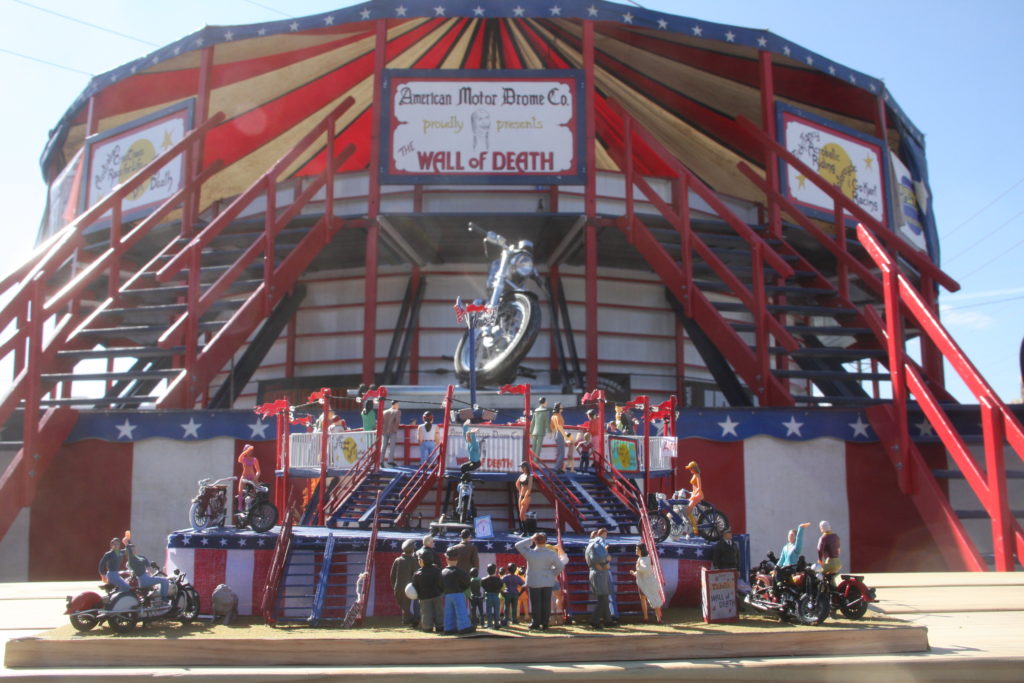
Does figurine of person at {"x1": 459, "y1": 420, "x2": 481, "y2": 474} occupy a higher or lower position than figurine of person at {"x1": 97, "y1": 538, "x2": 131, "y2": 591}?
higher

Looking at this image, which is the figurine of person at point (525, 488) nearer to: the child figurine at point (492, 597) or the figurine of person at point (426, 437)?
the figurine of person at point (426, 437)

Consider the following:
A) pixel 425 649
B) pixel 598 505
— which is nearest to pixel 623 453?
pixel 598 505

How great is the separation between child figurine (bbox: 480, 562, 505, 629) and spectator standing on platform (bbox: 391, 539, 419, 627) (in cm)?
74

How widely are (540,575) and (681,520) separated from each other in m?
3.12

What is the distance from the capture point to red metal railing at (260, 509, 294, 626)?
33.1 feet

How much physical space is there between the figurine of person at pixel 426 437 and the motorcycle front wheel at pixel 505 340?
165 inches

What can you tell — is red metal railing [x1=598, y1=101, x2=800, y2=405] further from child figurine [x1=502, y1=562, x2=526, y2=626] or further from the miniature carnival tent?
child figurine [x1=502, y1=562, x2=526, y2=626]

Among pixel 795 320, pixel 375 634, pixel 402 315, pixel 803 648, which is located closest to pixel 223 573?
pixel 375 634

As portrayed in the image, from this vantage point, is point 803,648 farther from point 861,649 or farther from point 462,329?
point 462,329

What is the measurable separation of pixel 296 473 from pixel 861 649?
888cm

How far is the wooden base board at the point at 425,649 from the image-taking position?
28.4 feet

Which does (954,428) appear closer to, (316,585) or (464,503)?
(464,503)

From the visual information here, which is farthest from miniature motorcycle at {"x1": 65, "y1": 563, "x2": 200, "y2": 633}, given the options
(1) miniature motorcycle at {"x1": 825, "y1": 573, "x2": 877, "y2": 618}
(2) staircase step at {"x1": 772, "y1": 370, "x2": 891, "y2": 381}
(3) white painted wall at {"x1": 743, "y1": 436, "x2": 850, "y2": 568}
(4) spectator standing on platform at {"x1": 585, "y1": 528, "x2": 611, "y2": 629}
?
(2) staircase step at {"x1": 772, "y1": 370, "x2": 891, "y2": 381}

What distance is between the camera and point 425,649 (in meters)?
8.77
